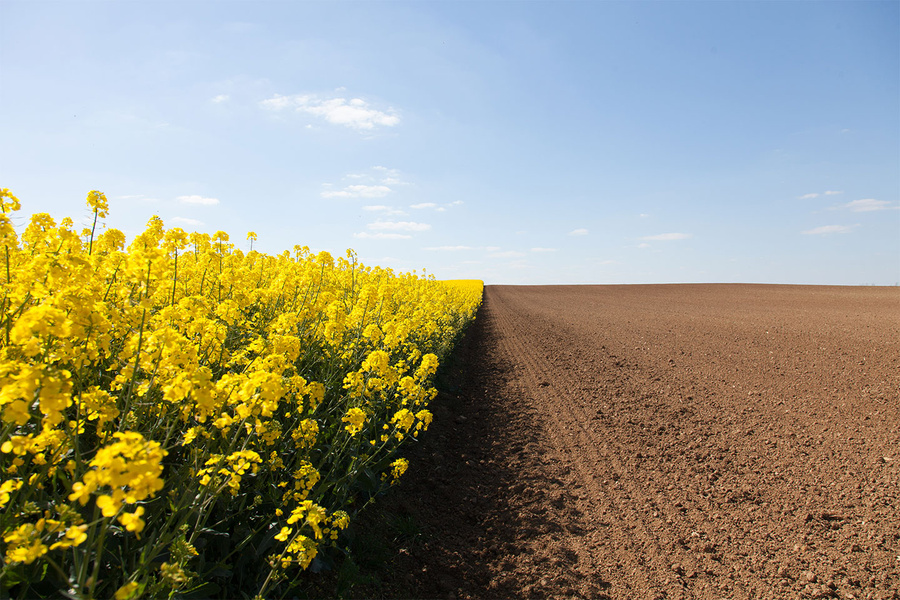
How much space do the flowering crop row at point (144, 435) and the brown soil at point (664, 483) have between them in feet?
3.64

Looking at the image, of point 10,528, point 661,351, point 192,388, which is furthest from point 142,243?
point 661,351

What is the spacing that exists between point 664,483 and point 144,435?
4.50 metres

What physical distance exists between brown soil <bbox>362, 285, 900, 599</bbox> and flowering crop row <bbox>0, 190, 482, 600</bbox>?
111 centimetres

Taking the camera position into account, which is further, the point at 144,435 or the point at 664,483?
the point at 664,483

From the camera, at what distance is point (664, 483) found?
16.0ft

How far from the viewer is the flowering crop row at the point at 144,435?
5.32 ft

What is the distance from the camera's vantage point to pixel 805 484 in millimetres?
4680

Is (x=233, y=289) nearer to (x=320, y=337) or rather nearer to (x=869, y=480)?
(x=320, y=337)

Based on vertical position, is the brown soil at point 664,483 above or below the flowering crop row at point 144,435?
below

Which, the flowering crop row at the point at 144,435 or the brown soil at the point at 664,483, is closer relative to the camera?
the flowering crop row at the point at 144,435

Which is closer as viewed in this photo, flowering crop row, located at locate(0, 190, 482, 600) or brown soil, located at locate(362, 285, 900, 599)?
flowering crop row, located at locate(0, 190, 482, 600)

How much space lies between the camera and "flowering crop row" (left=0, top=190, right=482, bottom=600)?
5.32ft

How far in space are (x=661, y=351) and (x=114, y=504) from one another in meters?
11.2

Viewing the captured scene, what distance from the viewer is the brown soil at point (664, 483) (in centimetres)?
355
